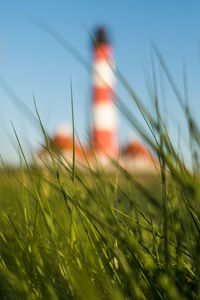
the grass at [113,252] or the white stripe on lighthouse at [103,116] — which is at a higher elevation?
the white stripe on lighthouse at [103,116]

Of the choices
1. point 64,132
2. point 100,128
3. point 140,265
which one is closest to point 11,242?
point 140,265

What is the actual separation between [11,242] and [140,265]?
17cm

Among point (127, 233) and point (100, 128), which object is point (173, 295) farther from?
point (100, 128)

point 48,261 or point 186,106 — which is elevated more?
point 186,106

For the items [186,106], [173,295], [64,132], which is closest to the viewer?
[173,295]

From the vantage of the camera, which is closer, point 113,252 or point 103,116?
point 113,252

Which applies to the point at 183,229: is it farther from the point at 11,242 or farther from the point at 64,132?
the point at 64,132

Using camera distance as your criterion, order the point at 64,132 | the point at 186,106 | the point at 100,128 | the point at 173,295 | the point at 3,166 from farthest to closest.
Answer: the point at 64,132 < the point at 100,128 < the point at 3,166 < the point at 186,106 < the point at 173,295

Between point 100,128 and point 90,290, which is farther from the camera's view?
point 100,128

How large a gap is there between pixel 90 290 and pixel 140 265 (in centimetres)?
11

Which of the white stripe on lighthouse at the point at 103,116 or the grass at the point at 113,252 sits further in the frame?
the white stripe on lighthouse at the point at 103,116

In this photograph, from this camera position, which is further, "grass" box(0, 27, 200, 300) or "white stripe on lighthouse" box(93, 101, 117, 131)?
"white stripe on lighthouse" box(93, 101, 117, 131)

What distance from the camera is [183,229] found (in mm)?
425

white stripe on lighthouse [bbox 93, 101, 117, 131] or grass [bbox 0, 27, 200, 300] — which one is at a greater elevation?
white stripe on lighthouse [bbox 93, 101, 117, 131]
